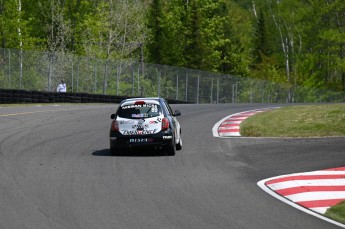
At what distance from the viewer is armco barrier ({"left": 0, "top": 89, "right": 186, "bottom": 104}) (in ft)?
126

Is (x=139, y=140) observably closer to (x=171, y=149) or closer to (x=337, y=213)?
(x=171, y=149)

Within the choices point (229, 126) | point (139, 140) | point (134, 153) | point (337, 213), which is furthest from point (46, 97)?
point (337, 213)

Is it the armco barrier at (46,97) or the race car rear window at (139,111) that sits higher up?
the race car rear window at (139,111)

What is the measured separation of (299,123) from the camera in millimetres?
25125

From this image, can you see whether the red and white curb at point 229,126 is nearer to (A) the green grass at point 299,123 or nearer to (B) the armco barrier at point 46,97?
(A) the green grass at point 299,123

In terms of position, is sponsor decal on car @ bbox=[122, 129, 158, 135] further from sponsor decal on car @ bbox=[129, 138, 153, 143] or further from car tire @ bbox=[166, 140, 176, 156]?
car tire @ bbox=[166, 140, 176, 156]

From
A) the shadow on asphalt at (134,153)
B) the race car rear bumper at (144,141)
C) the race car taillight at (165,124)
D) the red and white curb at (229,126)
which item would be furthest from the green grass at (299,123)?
the race car rear bumper at (144,141)

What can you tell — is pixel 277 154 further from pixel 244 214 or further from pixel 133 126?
pixel 244 214

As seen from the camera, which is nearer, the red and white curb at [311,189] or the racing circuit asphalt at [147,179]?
the racing circuit asphalt at [147,179]

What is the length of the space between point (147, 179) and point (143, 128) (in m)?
4.10

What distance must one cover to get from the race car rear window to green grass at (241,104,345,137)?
5.26m

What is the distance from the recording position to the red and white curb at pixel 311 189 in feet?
39.3

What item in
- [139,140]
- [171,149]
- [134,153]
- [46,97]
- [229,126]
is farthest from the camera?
→ [46,97]

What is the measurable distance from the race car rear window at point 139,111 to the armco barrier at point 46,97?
20.2m
